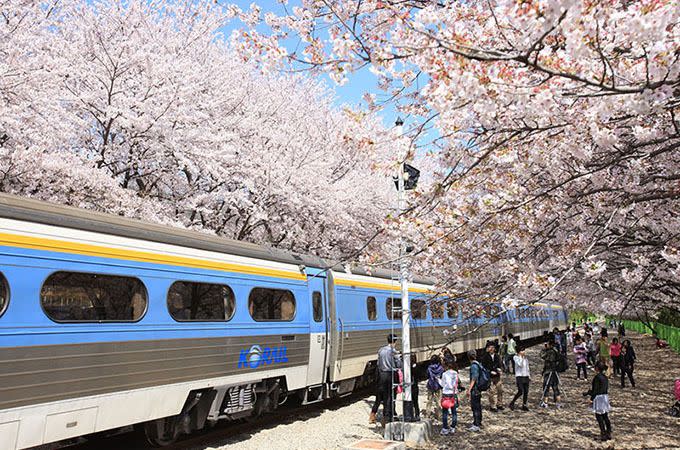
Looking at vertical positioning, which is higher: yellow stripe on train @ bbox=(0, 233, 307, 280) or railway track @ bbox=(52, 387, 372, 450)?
yellow stripe on train @ bbox=(0, 233, 307, 280)

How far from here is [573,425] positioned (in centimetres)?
1087

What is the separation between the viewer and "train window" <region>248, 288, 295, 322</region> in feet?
29.9

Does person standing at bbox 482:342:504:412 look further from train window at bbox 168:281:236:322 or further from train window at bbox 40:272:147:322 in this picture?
train window at bbox 40:272:147:322

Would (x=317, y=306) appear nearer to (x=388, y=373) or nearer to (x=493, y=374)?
(x=388, y=373)

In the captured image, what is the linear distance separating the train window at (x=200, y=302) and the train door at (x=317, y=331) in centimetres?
234

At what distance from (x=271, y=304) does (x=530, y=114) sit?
6258 millimetres

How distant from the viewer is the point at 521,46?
3959 mm

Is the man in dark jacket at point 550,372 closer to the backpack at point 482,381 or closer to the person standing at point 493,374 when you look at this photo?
the person standing at point 493,374

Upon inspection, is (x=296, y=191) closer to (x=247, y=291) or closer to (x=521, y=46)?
(x=247, y=291)

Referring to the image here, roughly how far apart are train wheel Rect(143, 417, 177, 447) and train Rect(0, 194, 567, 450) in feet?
0.06

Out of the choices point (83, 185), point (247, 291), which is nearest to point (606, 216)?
point (247, 291)

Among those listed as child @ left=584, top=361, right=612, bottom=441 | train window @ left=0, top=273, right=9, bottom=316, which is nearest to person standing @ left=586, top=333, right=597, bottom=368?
child @ left=584, top=361, right=612, bottom=441

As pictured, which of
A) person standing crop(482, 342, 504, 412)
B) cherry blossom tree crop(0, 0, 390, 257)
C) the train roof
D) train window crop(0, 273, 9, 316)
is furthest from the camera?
person standing crop(482, 342, 504, 412)

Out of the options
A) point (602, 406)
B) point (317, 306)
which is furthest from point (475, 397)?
point (317, 306)
